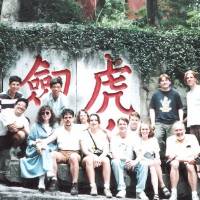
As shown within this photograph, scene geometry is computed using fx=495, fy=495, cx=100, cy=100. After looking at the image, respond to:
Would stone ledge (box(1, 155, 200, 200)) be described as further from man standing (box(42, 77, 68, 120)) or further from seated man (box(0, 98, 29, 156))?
man standing (box(42, 77, 68, 120))

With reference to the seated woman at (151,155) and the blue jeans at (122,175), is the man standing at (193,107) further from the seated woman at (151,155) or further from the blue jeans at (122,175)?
the blue jeans at (122,175)

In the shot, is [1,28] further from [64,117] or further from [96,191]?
[96,191]

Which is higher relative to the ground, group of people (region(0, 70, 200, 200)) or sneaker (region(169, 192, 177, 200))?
group of people (region(0, 70, 200, 200))

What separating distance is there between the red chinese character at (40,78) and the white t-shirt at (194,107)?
235cm

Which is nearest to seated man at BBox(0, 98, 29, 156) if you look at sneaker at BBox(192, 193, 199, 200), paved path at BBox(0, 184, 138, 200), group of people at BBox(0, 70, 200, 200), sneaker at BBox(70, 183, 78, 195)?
group of people at BBox(0, 70, 200, 200)

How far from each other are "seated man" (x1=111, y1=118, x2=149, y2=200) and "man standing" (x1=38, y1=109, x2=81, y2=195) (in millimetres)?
557

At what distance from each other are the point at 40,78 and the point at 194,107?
289 cm

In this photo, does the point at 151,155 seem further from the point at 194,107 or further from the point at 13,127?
the point at 13,127

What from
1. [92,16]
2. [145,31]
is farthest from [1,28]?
[92,16]

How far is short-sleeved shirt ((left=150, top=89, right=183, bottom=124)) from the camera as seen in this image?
8.26m

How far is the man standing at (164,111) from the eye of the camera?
321 inches

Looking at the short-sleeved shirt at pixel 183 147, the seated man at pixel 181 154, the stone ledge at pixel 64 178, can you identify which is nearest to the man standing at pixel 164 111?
the seated man at pixel 181 154

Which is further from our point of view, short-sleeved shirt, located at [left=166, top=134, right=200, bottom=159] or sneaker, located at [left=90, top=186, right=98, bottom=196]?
short-sleeved shirt, located at [left=166, top=134, right=200, bottom=159]

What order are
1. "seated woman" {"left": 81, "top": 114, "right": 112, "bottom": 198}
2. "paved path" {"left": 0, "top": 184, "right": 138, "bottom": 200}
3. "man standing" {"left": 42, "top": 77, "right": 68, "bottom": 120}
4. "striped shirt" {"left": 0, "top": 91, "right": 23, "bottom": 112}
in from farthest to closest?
"man standing" {"left": 42, "top": 77, "right": 68, "bottom": 120}, "striped shirt" {"left": 0, "top": 91, "right": 23, "bottom": 112}, "seated woman" {"left": 81, "top": 114, "right": 112, "bottom": 198}, "paved path" {"left": 0, "top": 184, "right": 138, "bottom": 200}
